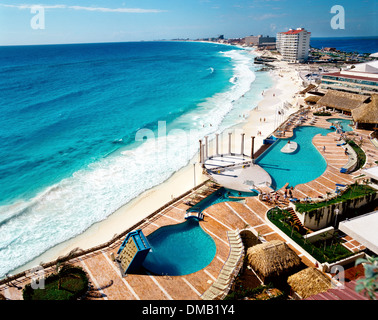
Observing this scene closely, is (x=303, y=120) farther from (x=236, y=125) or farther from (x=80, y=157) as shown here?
(x=80, y=157)

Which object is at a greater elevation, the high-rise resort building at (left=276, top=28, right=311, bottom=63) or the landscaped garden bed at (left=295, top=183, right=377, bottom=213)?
the high-rise resort building at (left=276, top=28, right=311, bottom=63)

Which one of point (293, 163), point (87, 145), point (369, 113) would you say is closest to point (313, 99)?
point (369, 113)

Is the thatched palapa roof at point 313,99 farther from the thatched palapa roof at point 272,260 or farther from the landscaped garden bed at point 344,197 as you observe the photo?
the thatched palapa roof at point 272,260

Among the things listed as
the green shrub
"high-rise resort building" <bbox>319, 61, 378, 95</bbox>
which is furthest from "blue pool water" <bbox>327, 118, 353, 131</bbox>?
the green shrub

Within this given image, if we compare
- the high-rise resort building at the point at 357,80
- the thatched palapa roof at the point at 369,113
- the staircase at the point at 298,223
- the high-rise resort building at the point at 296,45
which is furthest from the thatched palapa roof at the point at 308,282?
the high-rise resort building at the point at 296,45

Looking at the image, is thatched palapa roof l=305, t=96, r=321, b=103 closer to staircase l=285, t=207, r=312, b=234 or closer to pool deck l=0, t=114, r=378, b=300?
pool deck l=0, t=114, r=378, b=300

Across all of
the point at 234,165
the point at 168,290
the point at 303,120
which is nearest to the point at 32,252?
the point at 168,290
